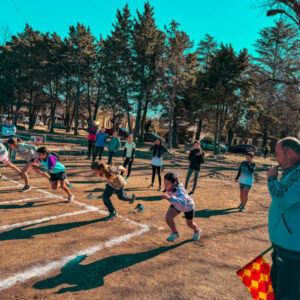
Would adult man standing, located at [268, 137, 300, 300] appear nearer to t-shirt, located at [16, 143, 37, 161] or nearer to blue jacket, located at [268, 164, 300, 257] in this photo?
blue jacket, located at [268, 164, 300, 257]

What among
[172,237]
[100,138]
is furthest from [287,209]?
[100,138]

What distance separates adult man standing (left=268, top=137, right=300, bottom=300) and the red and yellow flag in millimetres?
138

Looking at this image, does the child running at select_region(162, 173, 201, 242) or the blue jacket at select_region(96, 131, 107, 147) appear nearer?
the child running at select_region(162, 173, 201, 242)

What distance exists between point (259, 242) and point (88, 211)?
4.14 meters

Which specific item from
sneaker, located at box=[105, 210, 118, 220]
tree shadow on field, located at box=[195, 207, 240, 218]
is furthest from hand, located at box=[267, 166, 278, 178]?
tree shadow on field, located at box=[195, 207, 240, 218]

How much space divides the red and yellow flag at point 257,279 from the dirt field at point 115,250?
28.5 inches

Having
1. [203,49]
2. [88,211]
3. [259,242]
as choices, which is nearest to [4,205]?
[88,211]

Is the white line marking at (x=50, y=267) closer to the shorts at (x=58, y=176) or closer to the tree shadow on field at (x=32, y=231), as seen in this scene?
the tree shadow on field at (x=32, y=231)

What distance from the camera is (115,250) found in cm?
407

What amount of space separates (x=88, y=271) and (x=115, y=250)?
0.72 meters

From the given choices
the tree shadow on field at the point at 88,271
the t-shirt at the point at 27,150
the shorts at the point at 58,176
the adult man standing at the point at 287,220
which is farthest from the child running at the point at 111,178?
the t-shirt at the point at 27,150

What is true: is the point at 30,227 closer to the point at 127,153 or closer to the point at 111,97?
the point at 127,153

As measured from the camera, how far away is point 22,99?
40125 mm

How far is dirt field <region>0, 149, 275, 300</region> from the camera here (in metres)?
3.09
